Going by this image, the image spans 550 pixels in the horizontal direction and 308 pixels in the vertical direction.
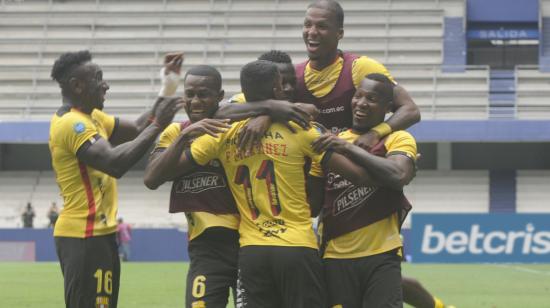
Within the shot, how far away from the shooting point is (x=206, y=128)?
630cm

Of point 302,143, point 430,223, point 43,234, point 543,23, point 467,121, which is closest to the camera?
point 302,143

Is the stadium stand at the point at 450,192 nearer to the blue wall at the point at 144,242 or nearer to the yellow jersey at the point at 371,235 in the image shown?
the blue wall at the point at 144,242

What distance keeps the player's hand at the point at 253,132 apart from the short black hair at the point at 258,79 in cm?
23

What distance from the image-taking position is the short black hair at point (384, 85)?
666cm

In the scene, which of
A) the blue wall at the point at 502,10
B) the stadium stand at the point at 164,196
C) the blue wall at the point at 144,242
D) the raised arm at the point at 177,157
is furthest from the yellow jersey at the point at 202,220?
the blue wall at the point at 502,10

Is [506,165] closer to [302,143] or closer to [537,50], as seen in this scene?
[537,50]

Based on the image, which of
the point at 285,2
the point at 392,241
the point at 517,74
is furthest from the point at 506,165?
the point at 392,241

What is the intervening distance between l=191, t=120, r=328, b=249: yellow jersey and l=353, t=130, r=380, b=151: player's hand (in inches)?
14.2

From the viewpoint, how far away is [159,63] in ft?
113

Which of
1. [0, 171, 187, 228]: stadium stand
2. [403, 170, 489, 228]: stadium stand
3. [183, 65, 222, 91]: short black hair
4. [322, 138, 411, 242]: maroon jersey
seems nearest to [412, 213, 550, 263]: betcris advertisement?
[403, 170, 489, 228]: stadium stand

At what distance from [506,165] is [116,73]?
44.2 ft

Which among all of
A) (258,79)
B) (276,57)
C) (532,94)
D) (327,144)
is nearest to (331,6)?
(276,57)

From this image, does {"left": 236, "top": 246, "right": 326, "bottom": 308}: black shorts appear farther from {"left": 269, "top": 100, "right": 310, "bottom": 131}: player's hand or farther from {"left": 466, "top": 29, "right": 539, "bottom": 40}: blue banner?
{"left": 466, "top": 29, "right": 539, "bottom": 40}: blue banner

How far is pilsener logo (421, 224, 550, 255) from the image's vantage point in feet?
77.9
